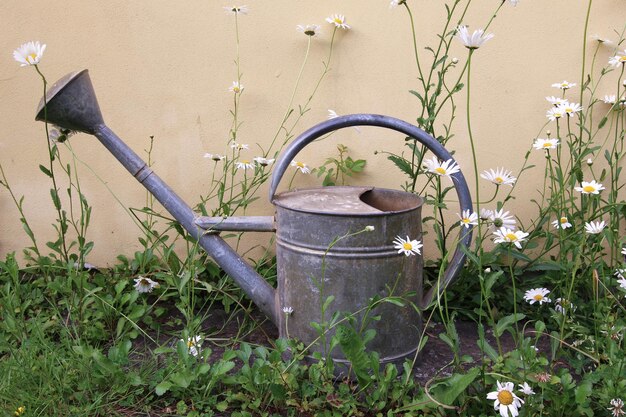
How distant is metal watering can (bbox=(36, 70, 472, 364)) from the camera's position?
180 cm

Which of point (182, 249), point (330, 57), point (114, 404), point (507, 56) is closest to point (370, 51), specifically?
point (330, 57)

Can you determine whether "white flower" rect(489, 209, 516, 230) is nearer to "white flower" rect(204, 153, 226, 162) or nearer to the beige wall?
the beige wall

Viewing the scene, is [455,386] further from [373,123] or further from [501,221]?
[373,123]

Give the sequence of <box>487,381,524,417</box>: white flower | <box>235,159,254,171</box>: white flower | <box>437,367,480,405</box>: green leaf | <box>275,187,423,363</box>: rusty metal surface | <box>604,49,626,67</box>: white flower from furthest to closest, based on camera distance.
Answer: <box>235,159,254,171</box>: white flower < <box>604,49,626,67</box>: white flower < <box>275,187,423,363</box>: rusty metal surface < <box>437,367,480,405</box>: green leaf < <box>487,381,524,417</box>: white flower

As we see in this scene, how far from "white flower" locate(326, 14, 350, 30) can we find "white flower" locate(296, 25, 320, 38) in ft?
0.18

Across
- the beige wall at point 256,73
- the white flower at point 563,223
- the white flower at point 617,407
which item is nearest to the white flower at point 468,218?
the white flower at point 563,223

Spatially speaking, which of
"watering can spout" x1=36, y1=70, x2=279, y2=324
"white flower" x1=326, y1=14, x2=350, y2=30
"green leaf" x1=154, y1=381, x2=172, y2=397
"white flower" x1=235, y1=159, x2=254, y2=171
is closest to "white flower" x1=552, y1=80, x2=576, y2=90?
"white flower" x1=326, y1=14, x2=350, y2=30

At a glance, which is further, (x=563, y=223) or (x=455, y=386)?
(x=563, y=223)

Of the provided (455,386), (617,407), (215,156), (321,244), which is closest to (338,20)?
(215,156)

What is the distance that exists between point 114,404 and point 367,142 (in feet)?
4.30

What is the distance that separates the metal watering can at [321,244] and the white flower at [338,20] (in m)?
0.60

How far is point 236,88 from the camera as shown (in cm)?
241

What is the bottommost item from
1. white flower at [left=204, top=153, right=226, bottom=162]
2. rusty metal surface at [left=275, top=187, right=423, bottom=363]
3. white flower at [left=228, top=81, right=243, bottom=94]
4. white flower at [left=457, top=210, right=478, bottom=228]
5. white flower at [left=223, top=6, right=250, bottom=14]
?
Result: rusty metal surface at [left=275, top=187, right=423, bottom=363]

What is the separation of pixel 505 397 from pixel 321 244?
62 centimetres
